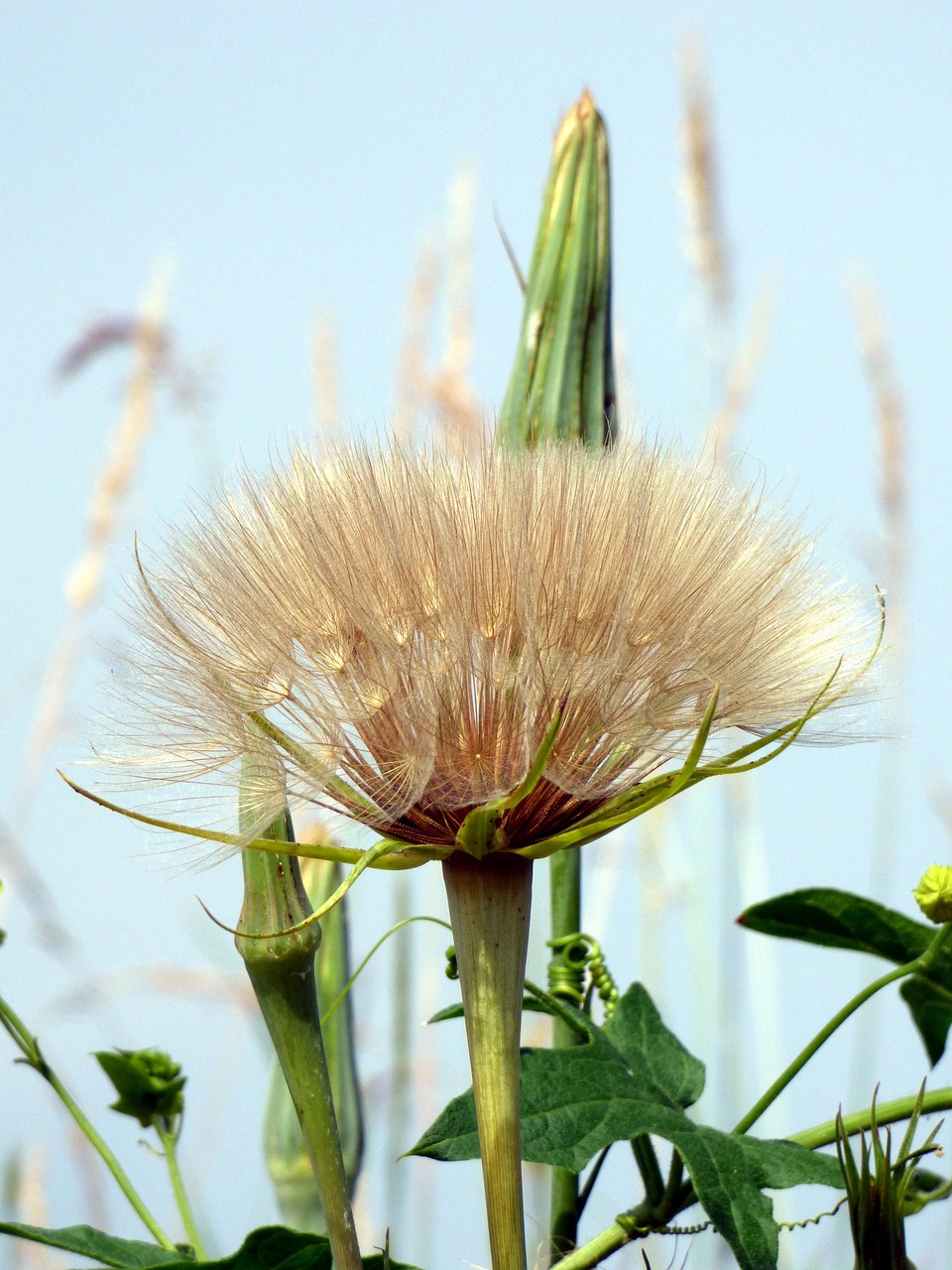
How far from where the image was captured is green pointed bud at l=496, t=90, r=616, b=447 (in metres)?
0.91

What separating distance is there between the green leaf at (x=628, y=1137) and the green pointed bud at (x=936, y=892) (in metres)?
0.13

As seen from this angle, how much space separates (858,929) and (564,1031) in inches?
7.5

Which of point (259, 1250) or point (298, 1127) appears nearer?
point (259, 1250)

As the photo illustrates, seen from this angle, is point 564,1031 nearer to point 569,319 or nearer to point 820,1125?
point 820,1125

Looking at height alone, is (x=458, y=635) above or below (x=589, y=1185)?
above

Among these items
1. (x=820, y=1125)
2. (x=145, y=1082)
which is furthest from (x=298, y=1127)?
(x=820, y=1125)

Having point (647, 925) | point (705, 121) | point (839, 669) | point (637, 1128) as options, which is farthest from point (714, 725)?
point (705, 121)

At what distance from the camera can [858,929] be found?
84 centimetres

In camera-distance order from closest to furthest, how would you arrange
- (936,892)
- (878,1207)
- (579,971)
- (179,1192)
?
(878,1207) < (936,892) < (179,1192) < (579,971)

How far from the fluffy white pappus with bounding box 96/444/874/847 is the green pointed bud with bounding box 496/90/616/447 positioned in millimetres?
247

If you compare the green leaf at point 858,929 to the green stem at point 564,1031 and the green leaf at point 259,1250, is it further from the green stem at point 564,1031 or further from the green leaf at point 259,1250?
the green leaf at point 259,1250

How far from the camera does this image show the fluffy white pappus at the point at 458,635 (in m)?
0.59

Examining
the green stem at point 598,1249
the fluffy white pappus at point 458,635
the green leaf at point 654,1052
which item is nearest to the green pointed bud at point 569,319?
the fluffy white pappus at point 458,635

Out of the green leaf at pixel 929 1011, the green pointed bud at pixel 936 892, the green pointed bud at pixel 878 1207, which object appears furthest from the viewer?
the green leaf at pixel 929 1011
